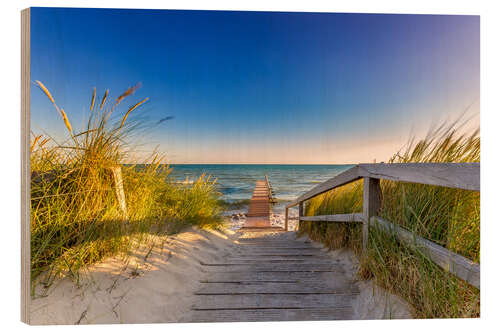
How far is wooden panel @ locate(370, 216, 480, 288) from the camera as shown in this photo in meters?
0.89

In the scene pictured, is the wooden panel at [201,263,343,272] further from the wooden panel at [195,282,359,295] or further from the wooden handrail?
the wooden handrail

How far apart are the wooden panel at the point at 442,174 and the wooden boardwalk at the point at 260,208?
402 cm

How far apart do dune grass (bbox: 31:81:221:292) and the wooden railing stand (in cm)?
152

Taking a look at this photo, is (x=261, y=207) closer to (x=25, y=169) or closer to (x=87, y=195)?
(x=87, y=195)

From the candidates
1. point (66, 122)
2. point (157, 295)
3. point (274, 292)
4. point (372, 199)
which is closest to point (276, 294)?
point (274, 292)

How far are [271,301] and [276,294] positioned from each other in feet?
0.20

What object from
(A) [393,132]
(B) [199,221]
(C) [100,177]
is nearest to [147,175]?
(C) [100,177]

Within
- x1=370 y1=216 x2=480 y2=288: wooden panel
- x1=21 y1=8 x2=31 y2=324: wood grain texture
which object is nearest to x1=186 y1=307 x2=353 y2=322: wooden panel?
x1=370 y1=216 x2=480 y2=288: wooden panel

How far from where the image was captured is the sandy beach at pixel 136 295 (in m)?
1.12

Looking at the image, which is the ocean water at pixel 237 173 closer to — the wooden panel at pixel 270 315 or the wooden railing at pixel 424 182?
→ the wooden railing at pixel 424 182

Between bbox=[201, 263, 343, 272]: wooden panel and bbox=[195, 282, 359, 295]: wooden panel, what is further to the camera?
bbox=[201, 263, 343, 272]: wooden panel
